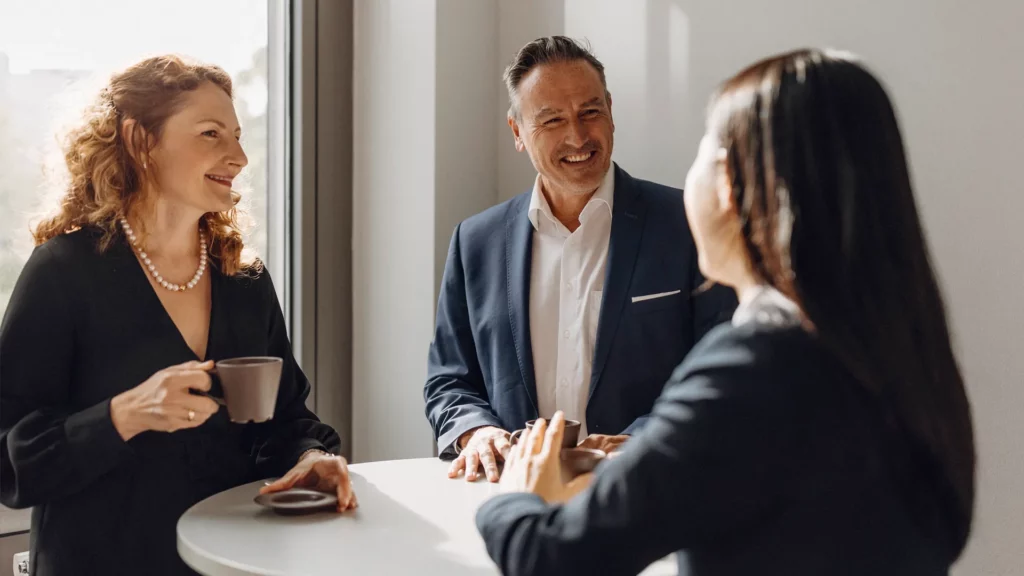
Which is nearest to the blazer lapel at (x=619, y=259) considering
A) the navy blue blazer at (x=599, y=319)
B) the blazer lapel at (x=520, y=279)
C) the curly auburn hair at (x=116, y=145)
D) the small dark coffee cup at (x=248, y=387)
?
the navy blue blazer at (x=599, y=319)

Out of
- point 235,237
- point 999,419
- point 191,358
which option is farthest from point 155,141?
point 999,419

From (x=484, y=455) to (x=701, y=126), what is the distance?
1.04m

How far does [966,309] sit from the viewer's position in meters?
2.00

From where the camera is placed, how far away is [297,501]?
63.8 inches

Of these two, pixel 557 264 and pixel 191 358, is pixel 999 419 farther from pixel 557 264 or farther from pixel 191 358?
pixel 191 358

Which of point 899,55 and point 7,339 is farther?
point 899,55

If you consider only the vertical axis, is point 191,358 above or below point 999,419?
above

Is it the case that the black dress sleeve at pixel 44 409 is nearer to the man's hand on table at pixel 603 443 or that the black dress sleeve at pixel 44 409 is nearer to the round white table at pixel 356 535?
the round white table at pixel 356 535

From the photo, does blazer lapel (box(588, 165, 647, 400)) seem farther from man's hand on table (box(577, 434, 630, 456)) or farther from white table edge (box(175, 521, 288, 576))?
white table edge (box(175, 521, 288, 576))

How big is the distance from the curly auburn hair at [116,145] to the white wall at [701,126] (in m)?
0.96

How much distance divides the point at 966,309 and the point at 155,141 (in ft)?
5.51

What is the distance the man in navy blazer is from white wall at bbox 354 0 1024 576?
219 mm

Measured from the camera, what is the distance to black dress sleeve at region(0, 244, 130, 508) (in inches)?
61.3

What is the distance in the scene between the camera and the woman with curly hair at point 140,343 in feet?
5.15
